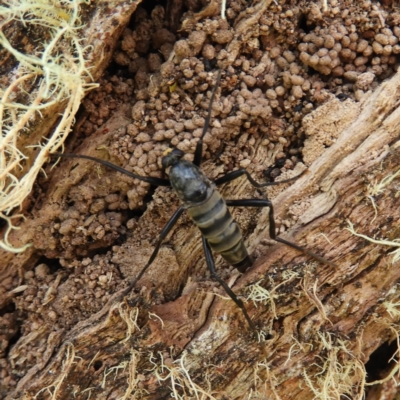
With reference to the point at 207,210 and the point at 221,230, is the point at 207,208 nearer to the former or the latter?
the point at 207,210

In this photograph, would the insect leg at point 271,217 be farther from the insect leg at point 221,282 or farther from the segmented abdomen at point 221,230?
the insect leg at point 221,282

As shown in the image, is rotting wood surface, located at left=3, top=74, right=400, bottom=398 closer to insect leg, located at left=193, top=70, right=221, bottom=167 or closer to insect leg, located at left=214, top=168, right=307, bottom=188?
insect leg, located at left=214, top=168, right=307, bottom=188

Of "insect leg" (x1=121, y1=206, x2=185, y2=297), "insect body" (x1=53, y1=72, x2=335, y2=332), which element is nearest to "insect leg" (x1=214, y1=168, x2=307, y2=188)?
"insect body" (x1=53, y1=72, x2=335, y2=332)

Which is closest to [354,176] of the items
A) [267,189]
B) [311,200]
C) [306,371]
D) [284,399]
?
[311,200]

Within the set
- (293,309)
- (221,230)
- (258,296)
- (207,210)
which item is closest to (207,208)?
(207,210)

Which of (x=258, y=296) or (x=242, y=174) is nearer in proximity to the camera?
(x=258, y=296)

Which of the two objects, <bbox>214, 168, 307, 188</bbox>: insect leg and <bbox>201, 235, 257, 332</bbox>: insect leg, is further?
<bbox>214, 168, 307, 188</bbox>: insect leg

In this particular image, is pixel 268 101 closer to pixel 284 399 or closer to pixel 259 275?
pixel 259 275
